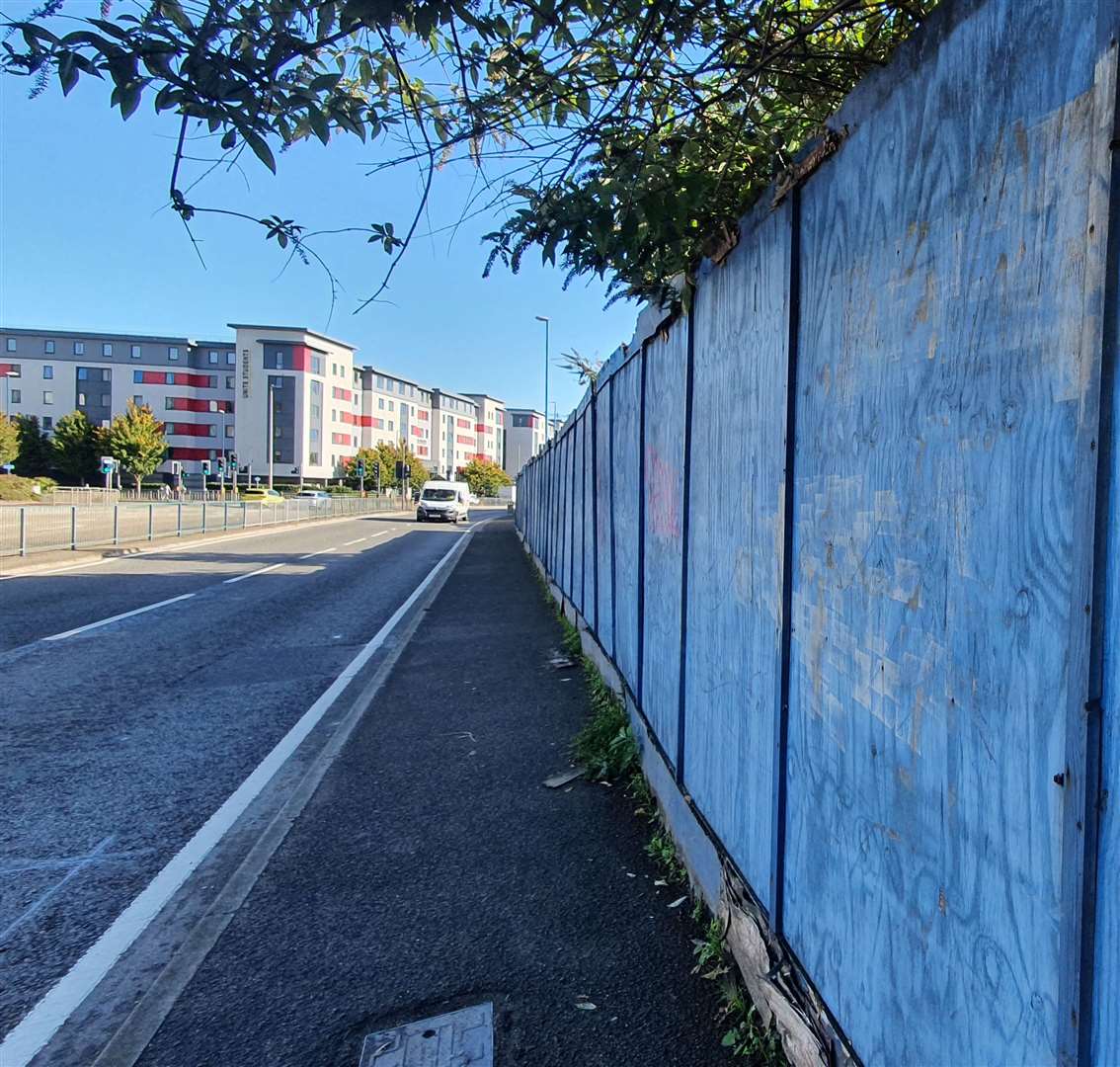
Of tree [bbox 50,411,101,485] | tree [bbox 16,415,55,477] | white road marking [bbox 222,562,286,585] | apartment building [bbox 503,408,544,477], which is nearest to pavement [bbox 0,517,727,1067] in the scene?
white road marking [bbox 222,562,286,585]

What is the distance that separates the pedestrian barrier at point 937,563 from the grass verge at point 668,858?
146 mm

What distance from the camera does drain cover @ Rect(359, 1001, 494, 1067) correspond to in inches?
89.8

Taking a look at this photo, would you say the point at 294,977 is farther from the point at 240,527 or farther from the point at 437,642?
the point at 240,527

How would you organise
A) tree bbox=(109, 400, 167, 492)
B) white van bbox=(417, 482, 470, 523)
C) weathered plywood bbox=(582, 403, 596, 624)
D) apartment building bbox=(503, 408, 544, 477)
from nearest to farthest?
weathered plywood bbox=(582, 403, 596, 624)
white van bbox=(417, 482, 470, 523)
tree bbox=(109, 400, 167, 492)
apartment building bbox=(503, 408, 544, 477)

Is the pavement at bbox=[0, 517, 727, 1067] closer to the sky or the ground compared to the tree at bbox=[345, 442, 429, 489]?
closer to the ground

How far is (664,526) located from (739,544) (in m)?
1.28

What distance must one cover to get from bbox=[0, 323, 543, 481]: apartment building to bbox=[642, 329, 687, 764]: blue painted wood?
8050cm

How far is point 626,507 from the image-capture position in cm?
527

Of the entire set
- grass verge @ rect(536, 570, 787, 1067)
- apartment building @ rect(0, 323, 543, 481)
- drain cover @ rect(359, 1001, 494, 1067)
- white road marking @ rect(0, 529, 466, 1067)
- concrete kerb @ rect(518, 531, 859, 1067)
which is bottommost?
white road marking @ rect(0, 529, 466, 1067)

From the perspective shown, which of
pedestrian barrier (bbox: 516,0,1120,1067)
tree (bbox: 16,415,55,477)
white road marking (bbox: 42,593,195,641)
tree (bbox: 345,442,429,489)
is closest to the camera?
pedestrian barrier (bbox: 516,0,1120,1067)

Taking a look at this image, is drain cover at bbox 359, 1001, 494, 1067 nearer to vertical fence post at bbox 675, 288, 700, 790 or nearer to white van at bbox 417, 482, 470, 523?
vertical fence post at bbox 675, 288, 700, 790

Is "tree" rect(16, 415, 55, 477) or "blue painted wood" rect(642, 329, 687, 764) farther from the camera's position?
"tree" rect(16, 415, 55, 477)

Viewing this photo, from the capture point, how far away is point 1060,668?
3.78 ft

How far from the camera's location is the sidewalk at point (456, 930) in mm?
2404
